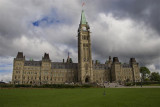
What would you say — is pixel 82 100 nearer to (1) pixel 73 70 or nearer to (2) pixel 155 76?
(1) pixel 73 70

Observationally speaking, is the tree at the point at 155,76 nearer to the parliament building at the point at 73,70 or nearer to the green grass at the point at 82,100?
the parliament building at the point at 73,70

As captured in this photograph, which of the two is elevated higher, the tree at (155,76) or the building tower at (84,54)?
the building tower at (84,54)

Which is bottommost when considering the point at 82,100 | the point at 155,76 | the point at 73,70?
the point at 82,100

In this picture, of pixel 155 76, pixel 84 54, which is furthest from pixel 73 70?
pixel 155 76

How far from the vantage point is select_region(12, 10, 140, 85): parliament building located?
4198 inches

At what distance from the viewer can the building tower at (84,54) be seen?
358ft

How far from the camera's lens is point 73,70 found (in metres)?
123

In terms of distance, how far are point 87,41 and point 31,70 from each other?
48517mm

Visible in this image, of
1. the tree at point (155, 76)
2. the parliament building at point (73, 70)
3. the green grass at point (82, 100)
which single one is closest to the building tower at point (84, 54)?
the parliament building at point (73, 70)

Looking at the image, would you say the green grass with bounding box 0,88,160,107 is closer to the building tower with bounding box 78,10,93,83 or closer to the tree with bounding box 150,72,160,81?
the building tower with bounding box 78,10,93,83

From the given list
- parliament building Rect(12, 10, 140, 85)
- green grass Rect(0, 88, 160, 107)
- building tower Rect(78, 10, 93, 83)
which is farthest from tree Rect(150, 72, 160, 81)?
green grass Rect(0, 88, 160, 107)

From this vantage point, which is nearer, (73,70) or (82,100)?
(82,100)

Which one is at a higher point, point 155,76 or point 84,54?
point 84,54

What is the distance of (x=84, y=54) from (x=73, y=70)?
64.3 ft
